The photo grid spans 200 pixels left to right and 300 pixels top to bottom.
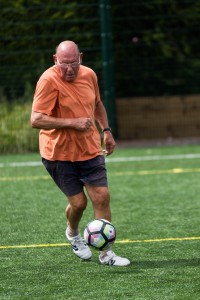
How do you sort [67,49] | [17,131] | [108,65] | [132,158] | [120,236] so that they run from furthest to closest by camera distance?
1. [108,65]
2. [17,131]
3. [132,158]
4. [120,236]
5. [67,49]

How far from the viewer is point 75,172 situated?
8141 mm

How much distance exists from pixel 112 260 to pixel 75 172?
2.49 ft

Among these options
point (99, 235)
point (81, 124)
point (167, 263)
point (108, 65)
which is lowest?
point (167, 263)

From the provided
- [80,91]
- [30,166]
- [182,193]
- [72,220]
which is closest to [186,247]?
[72,220]

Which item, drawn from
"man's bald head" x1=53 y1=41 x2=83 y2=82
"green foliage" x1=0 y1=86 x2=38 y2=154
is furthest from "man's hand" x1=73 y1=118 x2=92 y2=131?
"green foliage" x1=0 y1=86 x2=38 y2=154

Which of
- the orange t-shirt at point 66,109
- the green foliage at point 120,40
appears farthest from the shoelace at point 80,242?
the green foliage at point 120,40

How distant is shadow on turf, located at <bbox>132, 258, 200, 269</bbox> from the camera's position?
25.6 feet

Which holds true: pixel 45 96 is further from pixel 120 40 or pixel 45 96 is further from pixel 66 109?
pixel 120 40

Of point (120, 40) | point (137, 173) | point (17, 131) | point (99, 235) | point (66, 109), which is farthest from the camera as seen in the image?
point (120, 40)

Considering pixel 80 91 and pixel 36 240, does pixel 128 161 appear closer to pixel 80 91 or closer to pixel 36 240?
pixel 36 240

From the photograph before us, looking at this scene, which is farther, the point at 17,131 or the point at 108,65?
the point at 108,65

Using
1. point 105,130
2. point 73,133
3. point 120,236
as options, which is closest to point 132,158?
point 120,236

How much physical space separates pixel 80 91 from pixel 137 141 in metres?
10.7

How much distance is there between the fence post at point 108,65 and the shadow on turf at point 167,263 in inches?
389
